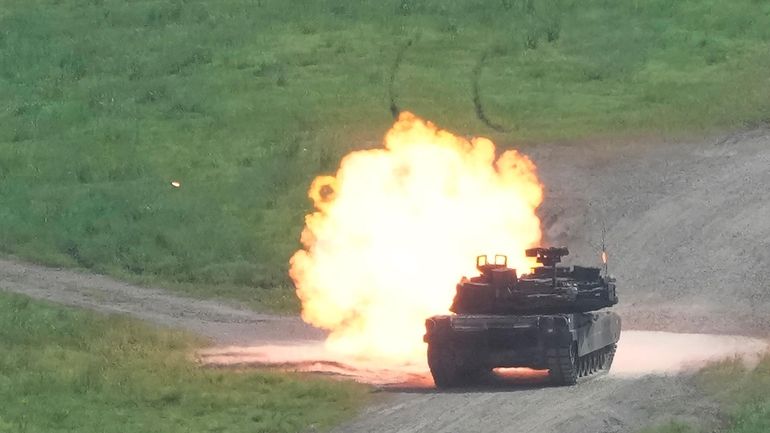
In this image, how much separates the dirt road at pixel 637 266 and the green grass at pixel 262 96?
1925 millimetres

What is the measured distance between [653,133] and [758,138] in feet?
11.0

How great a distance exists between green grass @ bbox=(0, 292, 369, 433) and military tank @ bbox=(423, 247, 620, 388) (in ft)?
6.04

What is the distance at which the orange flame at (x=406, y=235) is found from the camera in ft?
107

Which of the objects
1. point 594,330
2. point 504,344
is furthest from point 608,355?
point 504,344

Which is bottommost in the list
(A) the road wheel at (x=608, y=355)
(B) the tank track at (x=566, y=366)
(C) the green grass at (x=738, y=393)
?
Answer: (C) the green grass at (x=738, y=393)

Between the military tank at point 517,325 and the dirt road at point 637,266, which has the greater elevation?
the dirt road at point 637,266

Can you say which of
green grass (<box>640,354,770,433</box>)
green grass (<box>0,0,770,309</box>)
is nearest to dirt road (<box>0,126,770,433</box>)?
green grass (<box>640,354,770,433</box>)

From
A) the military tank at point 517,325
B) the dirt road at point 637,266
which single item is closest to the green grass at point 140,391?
the dirt road at point 637,266

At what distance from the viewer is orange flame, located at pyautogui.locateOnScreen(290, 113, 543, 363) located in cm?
3275

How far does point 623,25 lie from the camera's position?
59.2m

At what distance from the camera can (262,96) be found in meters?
56.0

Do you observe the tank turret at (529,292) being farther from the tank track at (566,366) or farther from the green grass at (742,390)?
the green grass at (742,390)

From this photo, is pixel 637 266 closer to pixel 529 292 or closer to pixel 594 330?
pixel 594 330

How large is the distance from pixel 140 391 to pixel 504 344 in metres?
6.40
